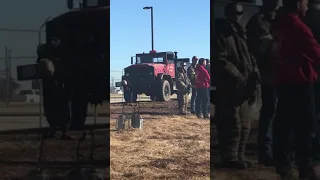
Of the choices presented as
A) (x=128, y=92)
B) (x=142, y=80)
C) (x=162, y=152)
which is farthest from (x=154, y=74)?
(x=162, y=152)

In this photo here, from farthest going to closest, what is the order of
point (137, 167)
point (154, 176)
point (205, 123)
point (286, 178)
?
point (205, 123) < point (137, 167) < point (154, 176) < point (286, 178)

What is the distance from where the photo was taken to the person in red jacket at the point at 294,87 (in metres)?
1.79

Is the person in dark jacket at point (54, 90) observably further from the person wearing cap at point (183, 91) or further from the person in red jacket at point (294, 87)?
the person wearing cap at point (183, 91)

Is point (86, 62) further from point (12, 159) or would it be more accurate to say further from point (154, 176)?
point (154, 176)

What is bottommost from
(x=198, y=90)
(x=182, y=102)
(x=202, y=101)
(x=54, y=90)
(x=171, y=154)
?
(x=171, y=154)

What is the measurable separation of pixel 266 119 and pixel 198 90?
6406 millimetres

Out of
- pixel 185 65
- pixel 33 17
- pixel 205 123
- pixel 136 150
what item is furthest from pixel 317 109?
pixel 185 65

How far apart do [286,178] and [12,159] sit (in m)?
1.36

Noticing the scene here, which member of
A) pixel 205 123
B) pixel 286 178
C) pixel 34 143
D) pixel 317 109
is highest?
pixel 317 109

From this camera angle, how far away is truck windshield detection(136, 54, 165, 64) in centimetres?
1360

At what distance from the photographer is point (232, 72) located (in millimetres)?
1799

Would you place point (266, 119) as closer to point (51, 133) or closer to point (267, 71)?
point (267, 71)

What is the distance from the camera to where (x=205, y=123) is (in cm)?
780

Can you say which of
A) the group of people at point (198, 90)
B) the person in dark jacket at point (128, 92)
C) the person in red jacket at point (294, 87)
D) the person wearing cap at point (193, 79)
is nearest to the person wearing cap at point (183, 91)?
the group of people at point (198, 90)
